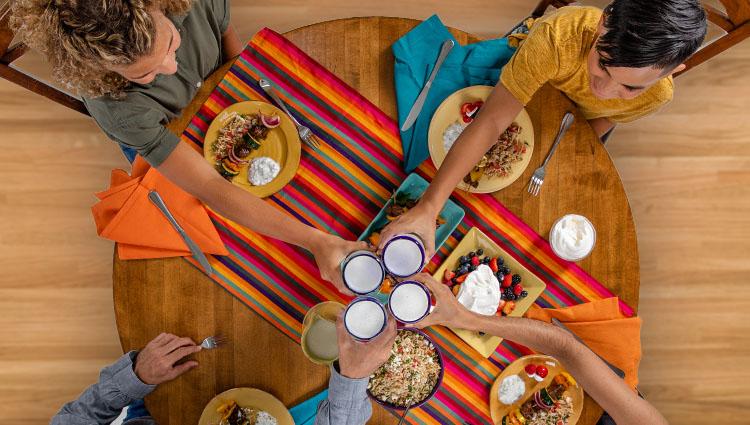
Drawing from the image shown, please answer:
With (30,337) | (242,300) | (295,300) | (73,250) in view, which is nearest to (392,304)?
(295,300)

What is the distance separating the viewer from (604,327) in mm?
1559

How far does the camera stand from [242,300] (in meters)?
1.56

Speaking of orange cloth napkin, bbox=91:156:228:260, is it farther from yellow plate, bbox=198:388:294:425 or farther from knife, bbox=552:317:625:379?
knife, bbox=552:317:625:379

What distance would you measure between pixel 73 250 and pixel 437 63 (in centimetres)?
186

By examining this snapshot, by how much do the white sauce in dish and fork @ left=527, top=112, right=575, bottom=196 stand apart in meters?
0.74

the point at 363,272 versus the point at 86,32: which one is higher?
the point at 86,32

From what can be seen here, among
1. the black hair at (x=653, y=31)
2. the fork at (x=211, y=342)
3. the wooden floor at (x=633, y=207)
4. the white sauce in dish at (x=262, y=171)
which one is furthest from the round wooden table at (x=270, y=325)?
the wooden floor at (x=633, y=207)

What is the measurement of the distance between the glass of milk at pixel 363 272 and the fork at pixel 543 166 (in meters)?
0.56

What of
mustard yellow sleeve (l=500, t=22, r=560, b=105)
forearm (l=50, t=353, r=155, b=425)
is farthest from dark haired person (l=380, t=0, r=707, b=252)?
forearm (l=50, t=353, r=155, b=425)

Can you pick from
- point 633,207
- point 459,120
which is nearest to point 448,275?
point 459,120

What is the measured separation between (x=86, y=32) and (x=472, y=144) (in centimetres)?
95

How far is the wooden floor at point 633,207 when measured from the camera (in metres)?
2.43

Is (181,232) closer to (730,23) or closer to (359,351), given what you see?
(359,351)

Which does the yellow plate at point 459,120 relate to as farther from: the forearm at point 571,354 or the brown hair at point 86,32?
the brown hair at point 86,32
